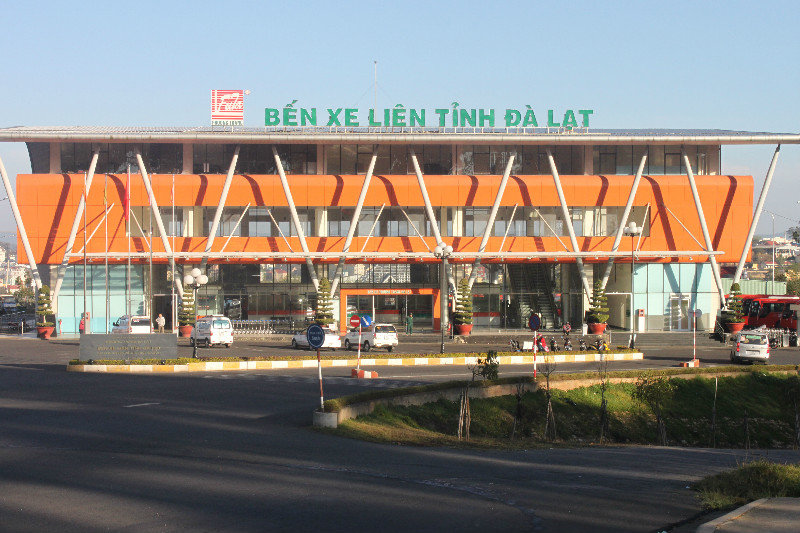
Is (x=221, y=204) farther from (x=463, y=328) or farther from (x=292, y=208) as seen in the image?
(x=463, y=328)

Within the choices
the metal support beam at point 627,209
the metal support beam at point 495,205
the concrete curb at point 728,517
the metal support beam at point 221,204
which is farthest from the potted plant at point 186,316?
the concrete curb at point 728,517

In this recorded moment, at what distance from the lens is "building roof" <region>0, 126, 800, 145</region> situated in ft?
187

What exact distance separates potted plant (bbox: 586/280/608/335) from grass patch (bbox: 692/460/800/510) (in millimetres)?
43910

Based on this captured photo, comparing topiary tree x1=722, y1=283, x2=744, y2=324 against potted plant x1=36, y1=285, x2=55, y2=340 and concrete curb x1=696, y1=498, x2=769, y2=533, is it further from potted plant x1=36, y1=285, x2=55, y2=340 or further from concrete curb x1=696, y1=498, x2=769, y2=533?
concrete curb x1=696, y1=498, x2=769, y2=533

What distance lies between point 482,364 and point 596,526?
17095 mm

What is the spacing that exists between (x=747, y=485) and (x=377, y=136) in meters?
47.1

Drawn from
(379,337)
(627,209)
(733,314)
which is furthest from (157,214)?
(733,314)

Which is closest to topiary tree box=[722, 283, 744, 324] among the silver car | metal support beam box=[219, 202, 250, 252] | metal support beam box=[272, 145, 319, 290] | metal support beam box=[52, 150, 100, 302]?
the silver car

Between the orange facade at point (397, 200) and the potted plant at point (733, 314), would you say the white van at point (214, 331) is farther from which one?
the potted plant at point (733, 314)

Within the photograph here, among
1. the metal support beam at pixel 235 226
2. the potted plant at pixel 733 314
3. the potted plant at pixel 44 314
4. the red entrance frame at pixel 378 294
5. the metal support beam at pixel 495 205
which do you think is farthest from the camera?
the red entrance frame at pixel 378 294

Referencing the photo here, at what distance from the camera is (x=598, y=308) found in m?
58.2

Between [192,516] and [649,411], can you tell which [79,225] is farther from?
[192,516]

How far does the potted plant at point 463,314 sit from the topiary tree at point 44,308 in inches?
1050

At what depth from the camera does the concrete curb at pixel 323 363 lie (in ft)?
111
